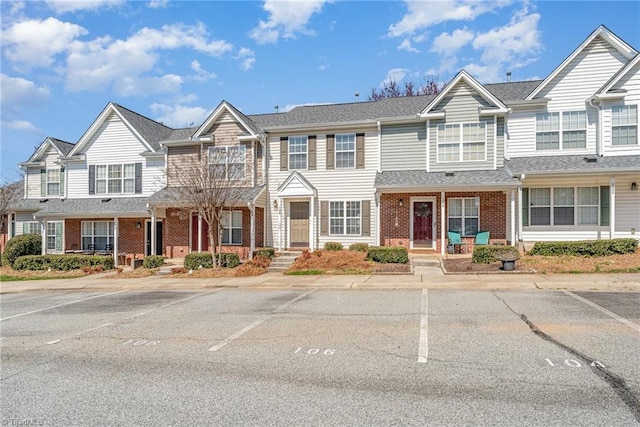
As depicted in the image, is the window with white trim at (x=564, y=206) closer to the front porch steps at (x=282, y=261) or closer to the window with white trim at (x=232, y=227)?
the front porch steps at (x=282, y=261)

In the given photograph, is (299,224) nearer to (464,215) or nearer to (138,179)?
(464,215)

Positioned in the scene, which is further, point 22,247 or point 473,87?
point 22,247

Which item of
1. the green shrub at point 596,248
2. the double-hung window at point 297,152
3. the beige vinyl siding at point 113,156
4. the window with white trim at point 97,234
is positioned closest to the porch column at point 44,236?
the window with white trim at point 97,234

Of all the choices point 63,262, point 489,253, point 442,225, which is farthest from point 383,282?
point 63,262

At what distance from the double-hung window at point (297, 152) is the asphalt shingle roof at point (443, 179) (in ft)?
12.6

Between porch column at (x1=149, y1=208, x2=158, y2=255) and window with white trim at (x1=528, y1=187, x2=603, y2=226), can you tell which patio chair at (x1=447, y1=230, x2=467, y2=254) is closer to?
window with white trim at (x1=528, y1=187, x2=603, y2=226)

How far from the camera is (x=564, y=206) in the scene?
18.4 metres

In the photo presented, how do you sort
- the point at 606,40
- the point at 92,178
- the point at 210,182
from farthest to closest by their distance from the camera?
the point at 92,178 < the point at 606,40 < the point at 210,182

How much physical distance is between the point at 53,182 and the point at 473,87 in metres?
24.3

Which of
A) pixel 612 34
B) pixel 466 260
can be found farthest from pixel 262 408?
pixel 612 34

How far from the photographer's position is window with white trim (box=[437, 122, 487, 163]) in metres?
19.0

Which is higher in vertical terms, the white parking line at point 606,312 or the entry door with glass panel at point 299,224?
the entry door with glass panel at point 299,224

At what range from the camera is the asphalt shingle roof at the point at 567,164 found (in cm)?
1683

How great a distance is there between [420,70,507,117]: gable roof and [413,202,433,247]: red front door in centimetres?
416
